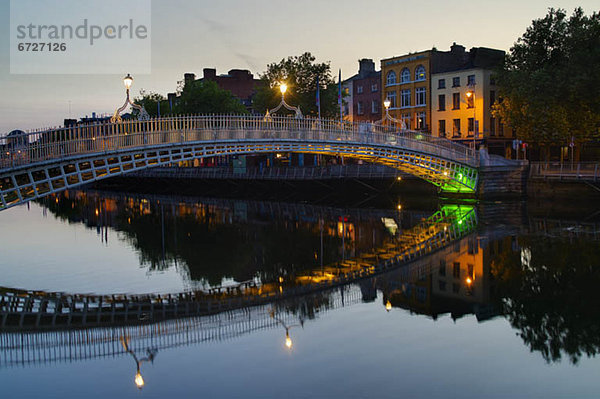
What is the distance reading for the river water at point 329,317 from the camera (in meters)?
10.6

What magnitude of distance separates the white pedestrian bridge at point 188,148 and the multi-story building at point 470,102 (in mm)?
13499

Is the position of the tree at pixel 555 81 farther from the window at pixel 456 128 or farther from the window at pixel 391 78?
the window at pixel 391 78

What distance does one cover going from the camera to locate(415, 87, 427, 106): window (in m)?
58.8

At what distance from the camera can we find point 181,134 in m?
25.3

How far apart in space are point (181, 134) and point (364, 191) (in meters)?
26.6

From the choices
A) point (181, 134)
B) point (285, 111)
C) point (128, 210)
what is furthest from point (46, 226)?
point (285, 111)

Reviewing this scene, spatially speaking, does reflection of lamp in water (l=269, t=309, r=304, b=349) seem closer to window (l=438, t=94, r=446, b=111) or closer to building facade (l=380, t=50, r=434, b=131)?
window (l=438, t=94, r=446, b=111)

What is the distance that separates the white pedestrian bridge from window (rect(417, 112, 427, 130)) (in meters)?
A: 17.6

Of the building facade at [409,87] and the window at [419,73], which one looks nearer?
the building facade at [409,87]

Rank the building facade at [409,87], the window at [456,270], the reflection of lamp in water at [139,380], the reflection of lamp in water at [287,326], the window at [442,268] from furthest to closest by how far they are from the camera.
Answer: the building facade at [409,87] < the window at [442,268] < the window at [456,270] < the reflection of lamp in water at [287,326] < the reflection of lamp in water at [139,380]

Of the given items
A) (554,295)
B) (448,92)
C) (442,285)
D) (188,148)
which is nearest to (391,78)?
(448,92)

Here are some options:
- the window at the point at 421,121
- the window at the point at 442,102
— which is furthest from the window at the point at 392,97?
the window at the point at 442,102

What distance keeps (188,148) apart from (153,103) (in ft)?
160

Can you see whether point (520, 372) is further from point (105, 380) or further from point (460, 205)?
point (460, 205)
